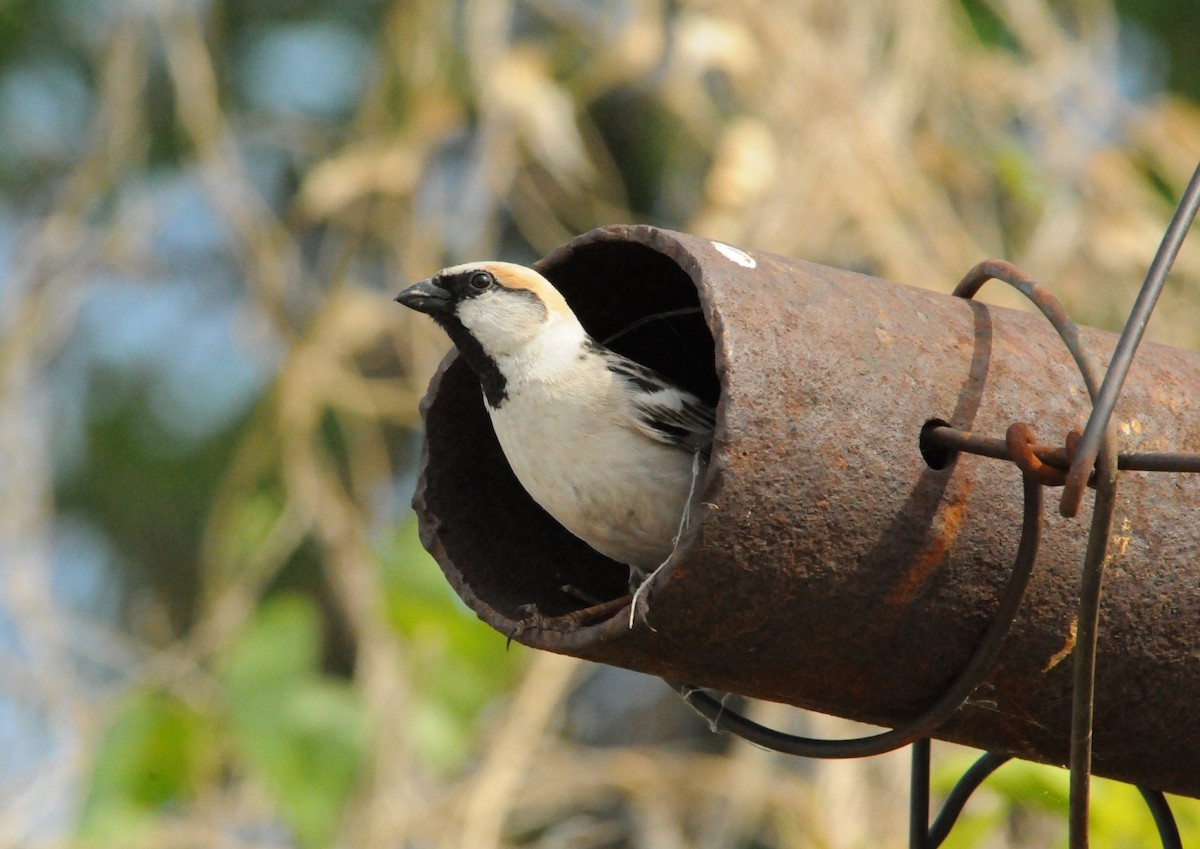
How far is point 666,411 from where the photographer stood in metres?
2.84

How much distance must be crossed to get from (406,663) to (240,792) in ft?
2.64

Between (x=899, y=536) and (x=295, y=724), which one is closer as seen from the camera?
(x=899, y=536)

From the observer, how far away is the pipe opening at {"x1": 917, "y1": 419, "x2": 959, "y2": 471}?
220 cm

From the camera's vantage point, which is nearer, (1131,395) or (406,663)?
(1131,395)

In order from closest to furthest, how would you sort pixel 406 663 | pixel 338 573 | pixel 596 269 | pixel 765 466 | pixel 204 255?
pixel 765 466 < pixel 596 269 < pixel 406 663 < pixel 338 573 < pixel 204 255

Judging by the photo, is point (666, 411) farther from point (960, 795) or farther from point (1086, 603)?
point (1086, 603)

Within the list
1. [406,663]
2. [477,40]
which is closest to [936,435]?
[406,663]

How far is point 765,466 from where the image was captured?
209 centimetres

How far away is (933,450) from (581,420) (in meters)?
0.79

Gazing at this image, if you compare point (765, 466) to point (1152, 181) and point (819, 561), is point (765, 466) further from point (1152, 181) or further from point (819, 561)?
point (1152, 181)

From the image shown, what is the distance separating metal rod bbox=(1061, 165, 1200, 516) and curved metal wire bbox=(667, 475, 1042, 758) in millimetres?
107

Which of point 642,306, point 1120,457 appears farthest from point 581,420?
point 1120,457

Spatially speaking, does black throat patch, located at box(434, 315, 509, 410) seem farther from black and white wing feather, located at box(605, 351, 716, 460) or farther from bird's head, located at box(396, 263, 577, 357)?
black and white wing feather, located at box(605, 351, 716, 460)

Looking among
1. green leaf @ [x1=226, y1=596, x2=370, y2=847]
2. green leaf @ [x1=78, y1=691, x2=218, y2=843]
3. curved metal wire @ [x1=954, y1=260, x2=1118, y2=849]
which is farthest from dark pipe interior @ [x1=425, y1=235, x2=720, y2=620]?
green leaf @ [x1=78, y1=691, x2=218, y2=843]
